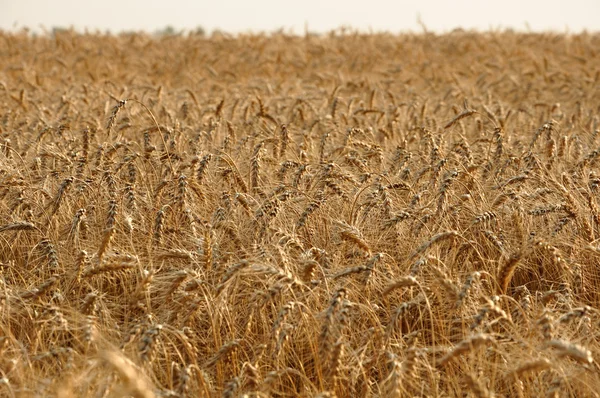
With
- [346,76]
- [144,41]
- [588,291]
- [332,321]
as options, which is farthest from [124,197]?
[144,41]

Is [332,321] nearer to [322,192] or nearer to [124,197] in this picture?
[322,192]

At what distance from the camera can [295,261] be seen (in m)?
2.92

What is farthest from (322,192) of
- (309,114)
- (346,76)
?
(346,76)

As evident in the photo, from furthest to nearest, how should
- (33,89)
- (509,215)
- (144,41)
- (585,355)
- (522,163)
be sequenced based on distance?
1. (144,41)
2. (33,89)
3. (522,163)
4. (509,215)
5. (585,355)

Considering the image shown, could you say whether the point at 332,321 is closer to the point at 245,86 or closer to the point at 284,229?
the point at 284,229

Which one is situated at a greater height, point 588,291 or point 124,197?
point 124,197

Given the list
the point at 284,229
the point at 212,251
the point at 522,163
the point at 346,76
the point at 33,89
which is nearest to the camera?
the point at 212,251

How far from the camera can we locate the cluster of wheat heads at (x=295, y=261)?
2.24 m

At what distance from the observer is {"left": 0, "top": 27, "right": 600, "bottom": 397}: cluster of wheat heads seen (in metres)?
2.24

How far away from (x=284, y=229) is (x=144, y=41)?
12.4 metres

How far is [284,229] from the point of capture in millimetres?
3191

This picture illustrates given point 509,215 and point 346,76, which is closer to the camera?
point 509,215

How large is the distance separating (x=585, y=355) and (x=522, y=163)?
2571 millimetres

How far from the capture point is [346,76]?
34.9ft
